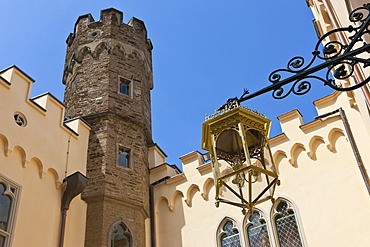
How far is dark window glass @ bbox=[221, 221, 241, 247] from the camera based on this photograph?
933 cm

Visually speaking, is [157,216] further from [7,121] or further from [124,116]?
[7,121]

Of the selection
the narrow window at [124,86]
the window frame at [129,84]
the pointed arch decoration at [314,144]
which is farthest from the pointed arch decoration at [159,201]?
the pointed arch decoration at [314,144]

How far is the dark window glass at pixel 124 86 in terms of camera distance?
12307 millimetres

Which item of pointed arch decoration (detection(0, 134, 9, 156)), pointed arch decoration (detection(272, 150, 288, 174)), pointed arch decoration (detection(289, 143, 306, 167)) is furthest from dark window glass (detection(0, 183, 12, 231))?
pointed arch decoration (detection(289, 143, 306, 167))

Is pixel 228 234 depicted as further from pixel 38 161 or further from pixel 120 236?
pixel 38 161

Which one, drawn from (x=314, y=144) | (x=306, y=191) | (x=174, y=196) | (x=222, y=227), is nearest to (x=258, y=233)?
(x=222, y=227)

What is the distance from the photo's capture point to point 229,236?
31.1ft

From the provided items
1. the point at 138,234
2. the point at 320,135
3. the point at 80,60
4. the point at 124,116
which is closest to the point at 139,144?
the point at 124,116

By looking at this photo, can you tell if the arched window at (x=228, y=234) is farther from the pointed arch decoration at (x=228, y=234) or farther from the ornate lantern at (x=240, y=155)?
the ornate lantern at (x=240, y=155)

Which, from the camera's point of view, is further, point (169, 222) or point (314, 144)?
point (169, 222)

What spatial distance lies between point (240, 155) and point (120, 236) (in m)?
5.59

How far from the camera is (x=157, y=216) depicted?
1071 centimetres

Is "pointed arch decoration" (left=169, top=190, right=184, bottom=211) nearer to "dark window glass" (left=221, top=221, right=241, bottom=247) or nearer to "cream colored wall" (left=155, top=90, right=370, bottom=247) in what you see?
"cream colored wall" (left=155, top=90, right=370, bottom=247)

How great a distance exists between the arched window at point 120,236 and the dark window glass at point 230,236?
83.7 inches
